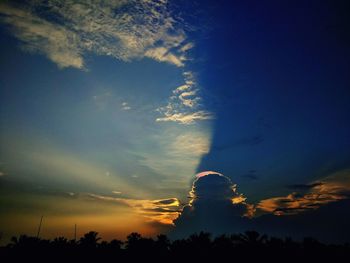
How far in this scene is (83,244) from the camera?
62.9 m

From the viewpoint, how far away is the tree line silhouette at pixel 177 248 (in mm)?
57062

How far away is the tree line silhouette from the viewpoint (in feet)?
187

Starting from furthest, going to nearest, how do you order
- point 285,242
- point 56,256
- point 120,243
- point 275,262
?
point 120,243 < point 285,242 < point 56,256 < point 275,262

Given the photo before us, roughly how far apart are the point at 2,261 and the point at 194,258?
35.5 m

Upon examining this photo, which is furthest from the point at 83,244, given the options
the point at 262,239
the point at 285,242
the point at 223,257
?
the point at 285,242

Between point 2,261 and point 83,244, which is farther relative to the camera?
point 83,244

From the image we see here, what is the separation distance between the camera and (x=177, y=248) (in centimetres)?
6209

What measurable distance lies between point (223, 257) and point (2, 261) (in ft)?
134

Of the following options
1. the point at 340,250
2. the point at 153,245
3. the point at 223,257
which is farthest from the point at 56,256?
the point at 340,250

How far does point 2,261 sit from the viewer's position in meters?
55.3

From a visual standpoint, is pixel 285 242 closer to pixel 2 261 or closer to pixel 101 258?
pixel 101 258

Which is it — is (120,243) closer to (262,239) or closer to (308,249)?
(262,239)

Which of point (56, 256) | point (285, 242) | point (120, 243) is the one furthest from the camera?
point (120, 243)

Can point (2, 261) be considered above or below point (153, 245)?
below
